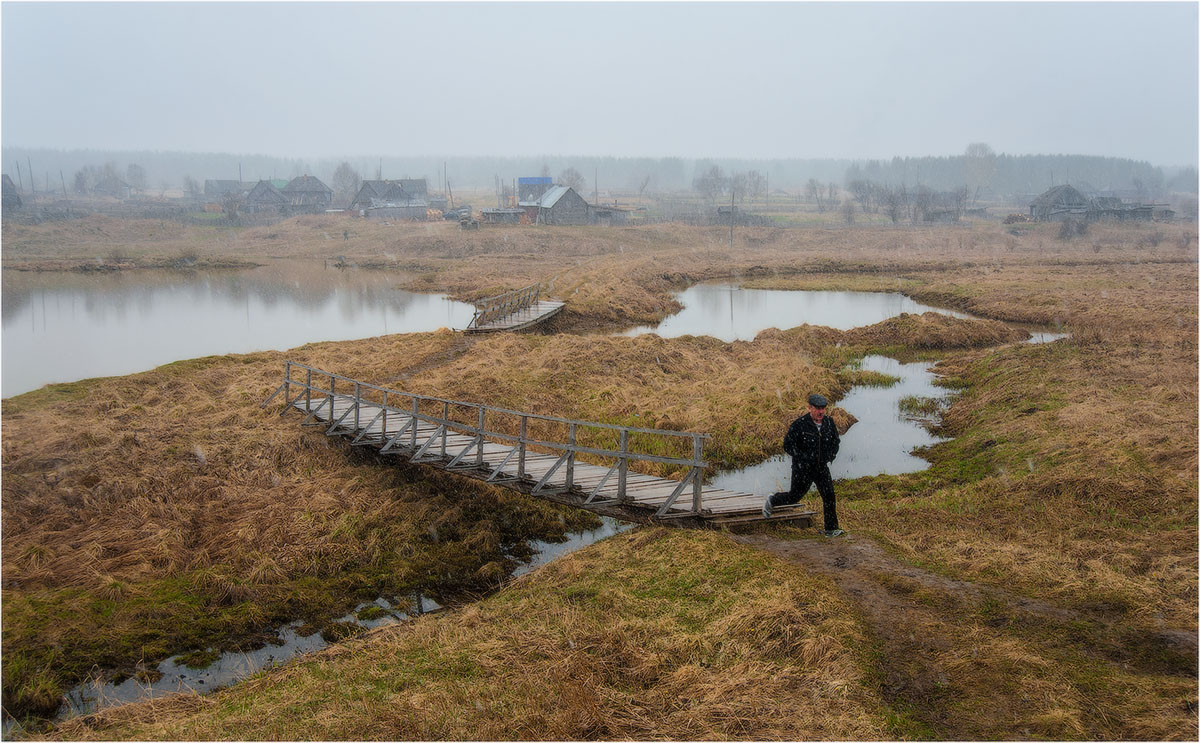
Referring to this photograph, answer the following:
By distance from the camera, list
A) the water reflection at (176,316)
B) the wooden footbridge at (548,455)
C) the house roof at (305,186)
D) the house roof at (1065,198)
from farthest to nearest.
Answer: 1. the house roof at (305,186)
2. the house roof at (1065,198)
3. the water reflection at (176,316)
4. the wooden footbridge at (548,455)

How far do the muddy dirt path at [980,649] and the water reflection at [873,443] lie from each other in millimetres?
6616

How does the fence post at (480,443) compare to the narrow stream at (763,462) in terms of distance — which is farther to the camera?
the fence post at (480,443)

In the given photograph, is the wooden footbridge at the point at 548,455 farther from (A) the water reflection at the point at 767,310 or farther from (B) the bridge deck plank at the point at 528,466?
(A) the water reflection at the point at 767,310

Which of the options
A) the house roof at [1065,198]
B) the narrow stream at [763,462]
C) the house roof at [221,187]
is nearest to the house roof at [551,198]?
the narrow stream at [763,462]

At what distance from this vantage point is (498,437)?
15.0 metres

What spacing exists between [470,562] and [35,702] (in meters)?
6.10

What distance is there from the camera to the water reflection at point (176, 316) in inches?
1131

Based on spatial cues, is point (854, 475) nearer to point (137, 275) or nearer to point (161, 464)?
point (161, 464)

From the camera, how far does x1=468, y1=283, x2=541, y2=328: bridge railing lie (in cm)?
3209

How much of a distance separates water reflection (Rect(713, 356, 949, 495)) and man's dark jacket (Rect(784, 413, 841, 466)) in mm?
5782

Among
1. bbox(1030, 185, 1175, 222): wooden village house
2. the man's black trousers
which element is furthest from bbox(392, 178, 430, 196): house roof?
the man's black trousers

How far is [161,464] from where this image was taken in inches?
584

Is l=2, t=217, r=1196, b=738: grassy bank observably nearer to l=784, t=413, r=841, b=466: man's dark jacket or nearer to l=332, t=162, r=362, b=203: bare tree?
l=784, t=413, r=841, b=466: man's dark jacket

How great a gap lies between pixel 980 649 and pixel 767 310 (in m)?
37.8
